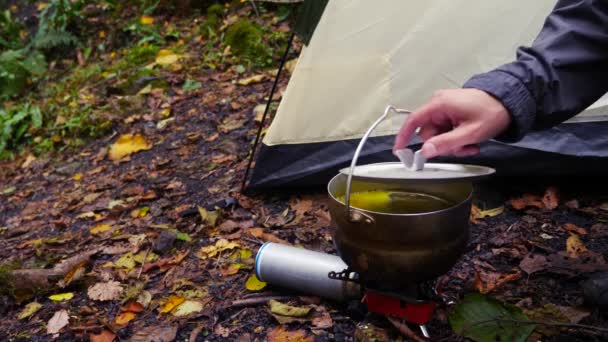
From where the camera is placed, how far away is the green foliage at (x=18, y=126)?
522 centimetres

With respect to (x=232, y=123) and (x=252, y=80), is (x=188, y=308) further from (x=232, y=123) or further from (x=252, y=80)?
(x=252, y=80)

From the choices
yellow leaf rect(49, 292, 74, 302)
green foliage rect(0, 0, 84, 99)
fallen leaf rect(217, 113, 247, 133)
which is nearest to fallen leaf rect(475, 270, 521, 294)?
yellow leaf rect(49, 292, 74, 302)

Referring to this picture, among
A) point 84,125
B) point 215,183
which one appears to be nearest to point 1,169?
point 84,125

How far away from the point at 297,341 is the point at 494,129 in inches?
41.7

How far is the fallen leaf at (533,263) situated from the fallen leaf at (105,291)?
6.15ft

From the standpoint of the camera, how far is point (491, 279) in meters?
2.09

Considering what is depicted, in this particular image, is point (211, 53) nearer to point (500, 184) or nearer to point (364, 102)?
point (364, 102)

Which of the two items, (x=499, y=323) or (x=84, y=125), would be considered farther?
(x=84, y=125)

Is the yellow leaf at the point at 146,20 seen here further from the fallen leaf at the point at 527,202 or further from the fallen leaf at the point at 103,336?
the fallen leaf at the point at 527,202

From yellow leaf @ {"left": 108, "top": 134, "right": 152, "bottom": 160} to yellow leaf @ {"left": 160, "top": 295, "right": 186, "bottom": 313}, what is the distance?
2.23m

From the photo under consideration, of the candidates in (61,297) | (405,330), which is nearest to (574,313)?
(405,330)

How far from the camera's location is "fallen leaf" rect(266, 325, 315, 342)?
189cm

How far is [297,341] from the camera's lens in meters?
1.88

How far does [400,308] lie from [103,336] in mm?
1260
